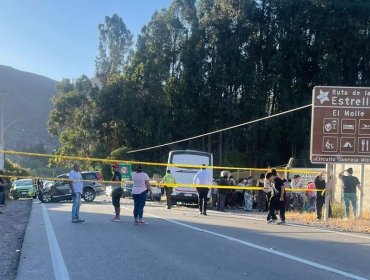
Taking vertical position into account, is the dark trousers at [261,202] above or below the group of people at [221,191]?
below

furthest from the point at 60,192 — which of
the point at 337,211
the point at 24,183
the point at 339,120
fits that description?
the point at 339,120

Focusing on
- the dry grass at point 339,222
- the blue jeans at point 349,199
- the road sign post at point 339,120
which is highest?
the road sign post at point 339,120

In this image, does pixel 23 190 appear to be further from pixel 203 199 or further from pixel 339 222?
pixel 339 222

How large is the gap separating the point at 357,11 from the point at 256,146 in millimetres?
14088

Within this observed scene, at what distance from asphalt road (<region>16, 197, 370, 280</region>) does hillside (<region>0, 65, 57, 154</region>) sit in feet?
297

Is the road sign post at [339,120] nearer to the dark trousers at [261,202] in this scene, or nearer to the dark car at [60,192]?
the dark trousers at [261,202]

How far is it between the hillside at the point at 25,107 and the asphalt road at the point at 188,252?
90577 mm

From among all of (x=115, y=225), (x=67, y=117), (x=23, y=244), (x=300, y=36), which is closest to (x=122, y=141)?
(x=67, y=117)

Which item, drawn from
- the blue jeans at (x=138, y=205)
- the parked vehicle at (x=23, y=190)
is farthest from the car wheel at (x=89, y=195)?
the blue jeans at (x=138, y=205)

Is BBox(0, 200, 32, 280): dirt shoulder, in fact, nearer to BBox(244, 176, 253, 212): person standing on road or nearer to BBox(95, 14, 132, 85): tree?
BBox(244, 176, 253, 212): person standing on road

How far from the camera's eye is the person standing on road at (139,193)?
1413 centimetres

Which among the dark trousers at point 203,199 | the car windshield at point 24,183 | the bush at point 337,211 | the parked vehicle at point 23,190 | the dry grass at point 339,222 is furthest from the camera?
the car windshield at point 24,183

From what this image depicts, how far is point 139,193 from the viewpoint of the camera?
46.8 feet

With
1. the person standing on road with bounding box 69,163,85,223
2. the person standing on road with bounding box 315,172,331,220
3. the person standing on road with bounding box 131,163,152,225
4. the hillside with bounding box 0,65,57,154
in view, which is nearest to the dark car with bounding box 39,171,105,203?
the person standing on road with bounding box 69,163,85,223
